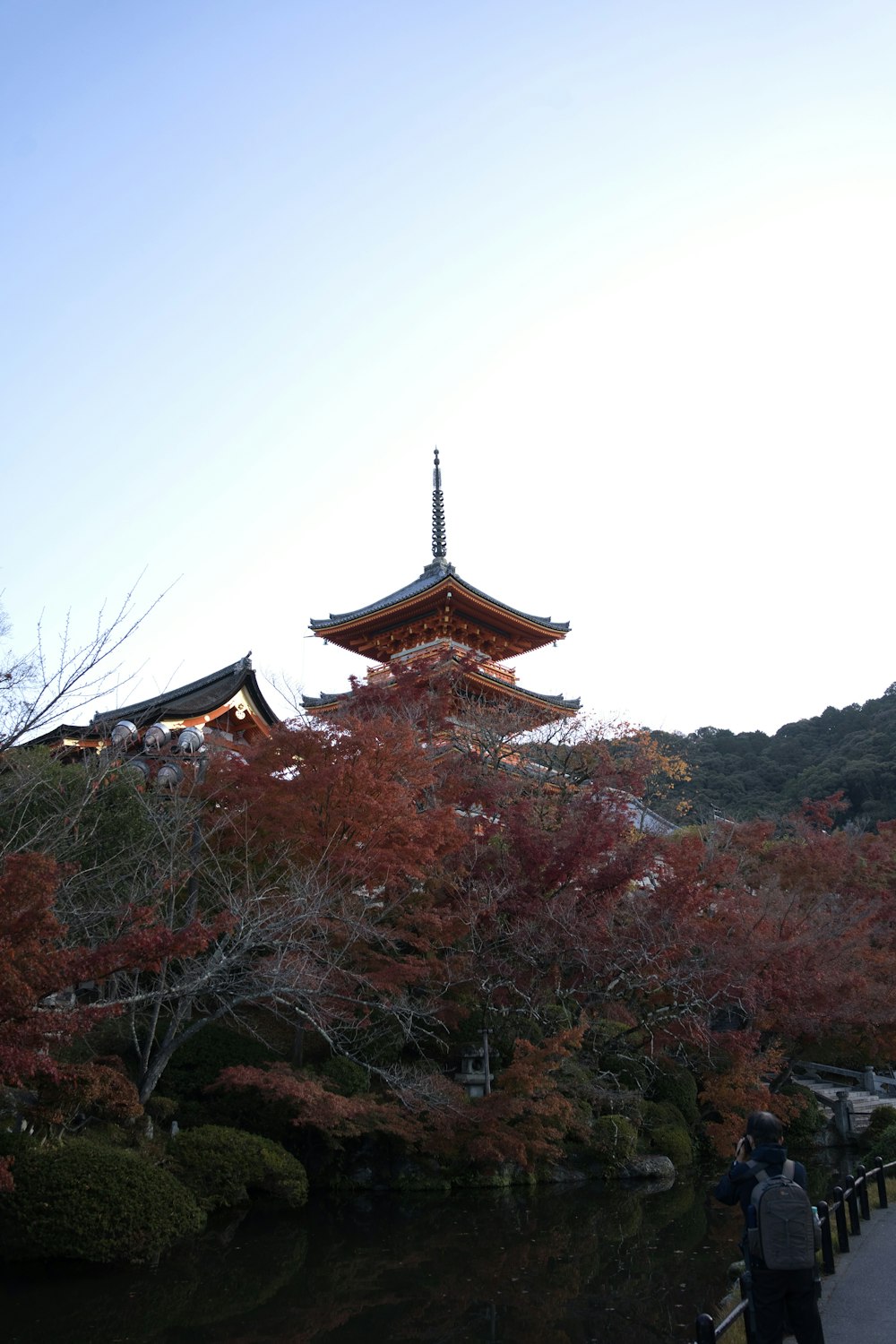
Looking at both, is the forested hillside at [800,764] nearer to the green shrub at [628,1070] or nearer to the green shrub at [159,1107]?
the green shrub at [628,1070]

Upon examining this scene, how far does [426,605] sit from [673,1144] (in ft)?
49.5

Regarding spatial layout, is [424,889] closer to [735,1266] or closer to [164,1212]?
[164,1212]

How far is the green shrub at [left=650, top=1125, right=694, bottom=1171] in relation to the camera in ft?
49.6

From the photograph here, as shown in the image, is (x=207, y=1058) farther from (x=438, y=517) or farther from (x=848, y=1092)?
(x=438, y=517)

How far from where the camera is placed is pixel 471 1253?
10.2 meters

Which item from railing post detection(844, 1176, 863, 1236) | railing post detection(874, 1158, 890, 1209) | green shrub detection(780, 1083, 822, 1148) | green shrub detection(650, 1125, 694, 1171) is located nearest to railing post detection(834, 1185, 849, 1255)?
railing post detection(844, 1176, 863, 1236)

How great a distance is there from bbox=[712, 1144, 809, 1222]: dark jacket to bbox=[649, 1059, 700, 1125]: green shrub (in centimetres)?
1215

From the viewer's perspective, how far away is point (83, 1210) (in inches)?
372

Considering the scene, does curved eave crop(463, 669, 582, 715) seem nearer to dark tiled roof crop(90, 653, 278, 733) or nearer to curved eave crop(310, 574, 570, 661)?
curved eave crop(310, 574, 570, 661)

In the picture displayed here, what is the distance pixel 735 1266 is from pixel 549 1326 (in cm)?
189

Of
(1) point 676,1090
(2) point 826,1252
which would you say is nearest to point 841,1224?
(2) point 826,1252

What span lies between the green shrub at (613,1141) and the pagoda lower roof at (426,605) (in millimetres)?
14330

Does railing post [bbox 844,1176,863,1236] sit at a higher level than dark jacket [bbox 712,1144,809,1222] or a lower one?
lower

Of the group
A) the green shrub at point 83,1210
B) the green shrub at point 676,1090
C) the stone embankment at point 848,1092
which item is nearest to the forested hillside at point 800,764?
the stone embankment at point 848,1092
